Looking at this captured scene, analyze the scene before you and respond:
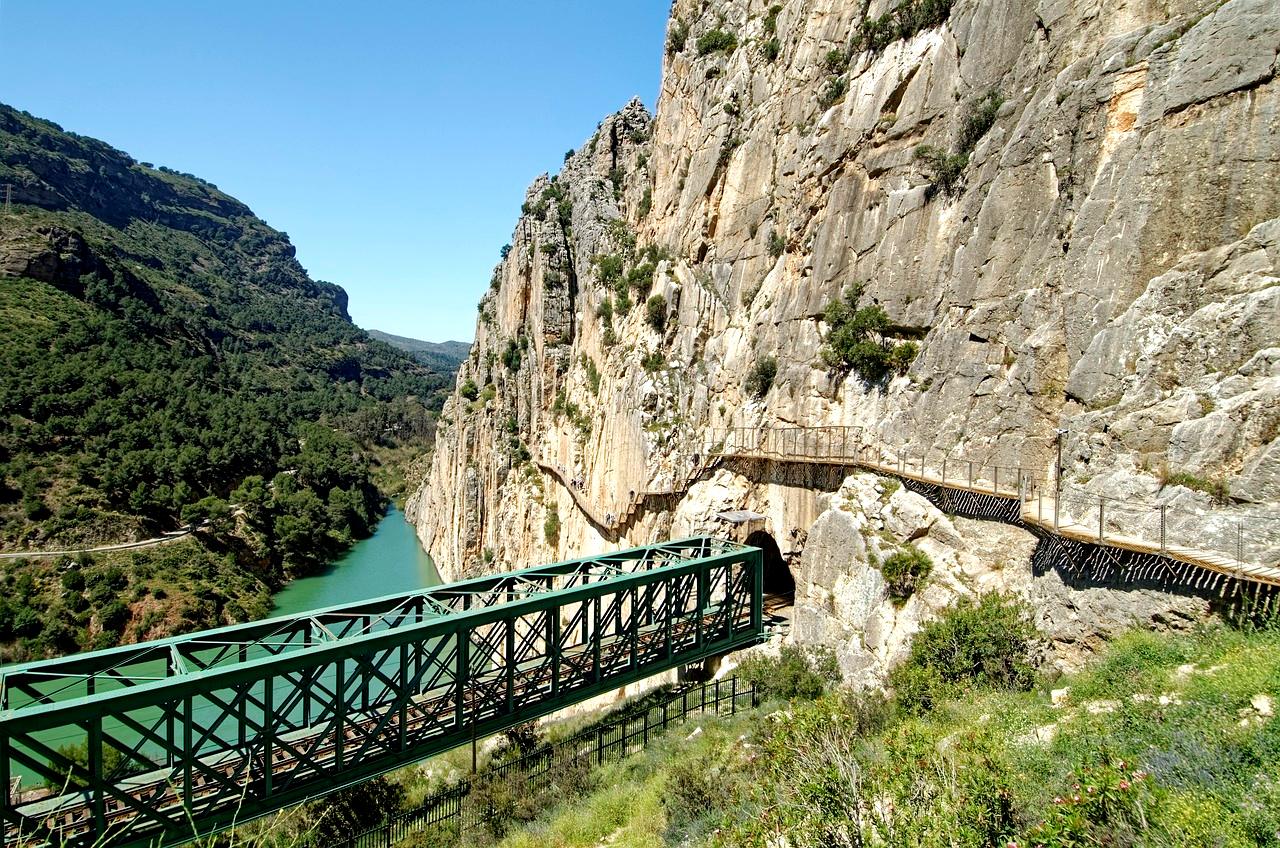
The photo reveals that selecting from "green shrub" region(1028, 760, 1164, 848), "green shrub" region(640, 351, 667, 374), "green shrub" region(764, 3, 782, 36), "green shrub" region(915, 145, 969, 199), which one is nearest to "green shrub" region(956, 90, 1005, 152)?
"green shrub" region(915, 145, 969, 199)

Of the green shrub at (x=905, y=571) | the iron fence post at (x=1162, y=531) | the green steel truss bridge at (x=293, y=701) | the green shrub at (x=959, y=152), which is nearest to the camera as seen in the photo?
the green steel truss bridge at (x=293, y=701)

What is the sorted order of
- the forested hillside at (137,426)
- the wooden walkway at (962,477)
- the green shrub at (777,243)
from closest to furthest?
the wooden walkway at (962,477) < the green shrub at (777,243) < the forested hillside at (137,426)

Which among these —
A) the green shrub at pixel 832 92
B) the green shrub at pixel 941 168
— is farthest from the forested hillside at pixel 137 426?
the green shrub at pixel 941 168

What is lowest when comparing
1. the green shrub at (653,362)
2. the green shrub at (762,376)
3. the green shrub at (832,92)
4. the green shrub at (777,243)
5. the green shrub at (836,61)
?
the green shrub at (762,376)

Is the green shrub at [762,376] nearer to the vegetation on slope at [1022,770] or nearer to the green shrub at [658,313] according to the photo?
the green shrub at [658,313]

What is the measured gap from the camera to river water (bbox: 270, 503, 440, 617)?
53.1 m

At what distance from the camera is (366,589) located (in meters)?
56.2

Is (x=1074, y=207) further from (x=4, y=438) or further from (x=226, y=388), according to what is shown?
(x=226, y=388)

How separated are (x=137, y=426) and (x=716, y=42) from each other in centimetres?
5729

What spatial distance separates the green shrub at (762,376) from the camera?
26.3 meters

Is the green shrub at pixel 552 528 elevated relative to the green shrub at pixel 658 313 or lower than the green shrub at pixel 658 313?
lower

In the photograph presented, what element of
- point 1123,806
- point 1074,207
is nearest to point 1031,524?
point 1074,207

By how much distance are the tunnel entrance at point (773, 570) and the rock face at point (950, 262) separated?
1768mm

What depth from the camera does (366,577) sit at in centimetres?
6025
